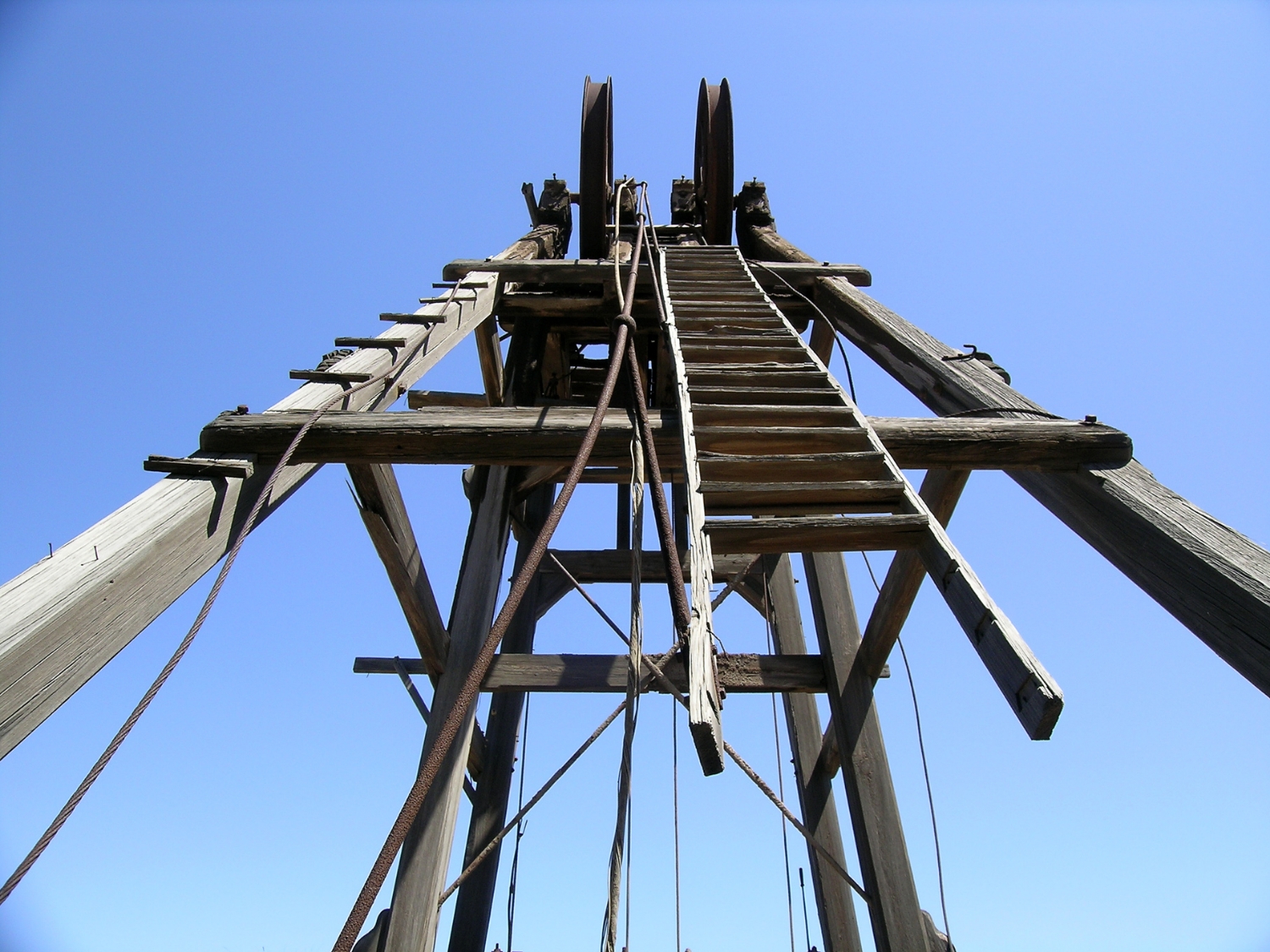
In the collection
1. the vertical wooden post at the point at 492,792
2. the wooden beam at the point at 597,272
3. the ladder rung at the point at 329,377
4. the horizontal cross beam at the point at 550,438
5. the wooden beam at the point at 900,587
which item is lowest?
the vertical wooden post at the point at 492,792

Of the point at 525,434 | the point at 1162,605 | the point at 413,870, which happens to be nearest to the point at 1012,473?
the point at 1162,605

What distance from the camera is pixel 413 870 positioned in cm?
289

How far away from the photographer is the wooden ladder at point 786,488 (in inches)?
66.2

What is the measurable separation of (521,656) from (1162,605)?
2.56 m

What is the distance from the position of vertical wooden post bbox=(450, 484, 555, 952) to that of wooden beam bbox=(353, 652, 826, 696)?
15 cm

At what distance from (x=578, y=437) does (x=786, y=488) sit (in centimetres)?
81

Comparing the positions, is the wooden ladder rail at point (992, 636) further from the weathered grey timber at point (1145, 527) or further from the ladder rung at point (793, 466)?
the weathered grey timber at point (1145, 527)

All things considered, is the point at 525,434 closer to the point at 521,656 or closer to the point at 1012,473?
the point at 521,656

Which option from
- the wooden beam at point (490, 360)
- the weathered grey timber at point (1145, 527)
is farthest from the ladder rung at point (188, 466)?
the weathered grey timber at point (1145, 527)

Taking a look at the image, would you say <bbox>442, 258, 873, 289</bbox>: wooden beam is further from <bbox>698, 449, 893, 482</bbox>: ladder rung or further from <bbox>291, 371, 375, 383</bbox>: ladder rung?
<bbox>698, 449, 893, 482</bbox>: ladder rung

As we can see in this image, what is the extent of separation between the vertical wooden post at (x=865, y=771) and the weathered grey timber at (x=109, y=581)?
2.41 m

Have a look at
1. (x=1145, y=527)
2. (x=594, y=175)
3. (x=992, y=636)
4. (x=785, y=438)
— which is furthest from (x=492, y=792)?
(x=594, y=175)

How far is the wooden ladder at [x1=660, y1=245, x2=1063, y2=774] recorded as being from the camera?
1.68m

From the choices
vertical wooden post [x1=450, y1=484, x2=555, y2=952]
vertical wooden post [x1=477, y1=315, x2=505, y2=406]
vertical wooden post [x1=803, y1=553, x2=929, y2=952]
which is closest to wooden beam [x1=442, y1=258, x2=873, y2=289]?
vertical wooden post [x1=477, y1=315, x2=505, y2=406]
